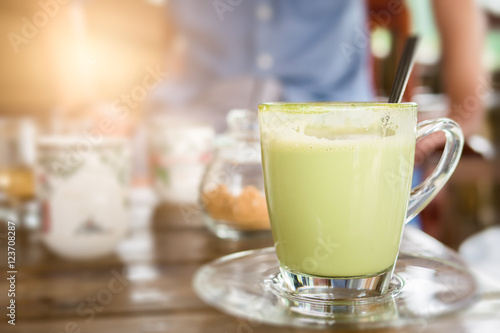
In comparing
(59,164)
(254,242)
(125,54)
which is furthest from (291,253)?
(125,54)

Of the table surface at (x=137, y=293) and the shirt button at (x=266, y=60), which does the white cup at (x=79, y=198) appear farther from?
the shirt button at (x=266, y=60)

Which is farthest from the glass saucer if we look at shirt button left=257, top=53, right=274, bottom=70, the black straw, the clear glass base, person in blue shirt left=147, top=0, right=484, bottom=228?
shirt button left=257, top=53, right=274, bottom=70

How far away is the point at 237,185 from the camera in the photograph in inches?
24.4

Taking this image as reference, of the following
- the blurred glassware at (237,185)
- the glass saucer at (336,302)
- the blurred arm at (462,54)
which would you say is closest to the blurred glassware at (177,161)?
the blurred glassware at (237,185)

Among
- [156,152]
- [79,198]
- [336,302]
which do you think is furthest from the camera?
[156,152]

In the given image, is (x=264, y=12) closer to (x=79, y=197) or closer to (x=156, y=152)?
(x=156, y=152)

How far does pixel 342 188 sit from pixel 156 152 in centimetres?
49

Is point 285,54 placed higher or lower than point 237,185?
higher

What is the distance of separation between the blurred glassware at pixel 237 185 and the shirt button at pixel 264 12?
70 cm

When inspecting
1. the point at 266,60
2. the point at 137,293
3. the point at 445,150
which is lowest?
the point at 137,293

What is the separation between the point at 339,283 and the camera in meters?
0.34

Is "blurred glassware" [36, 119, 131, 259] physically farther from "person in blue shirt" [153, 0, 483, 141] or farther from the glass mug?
"person in blue shirt" [153, 0, 483, 141]

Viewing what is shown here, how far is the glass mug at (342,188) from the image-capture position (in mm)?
335

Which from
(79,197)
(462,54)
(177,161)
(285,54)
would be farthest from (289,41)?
(79,197)
